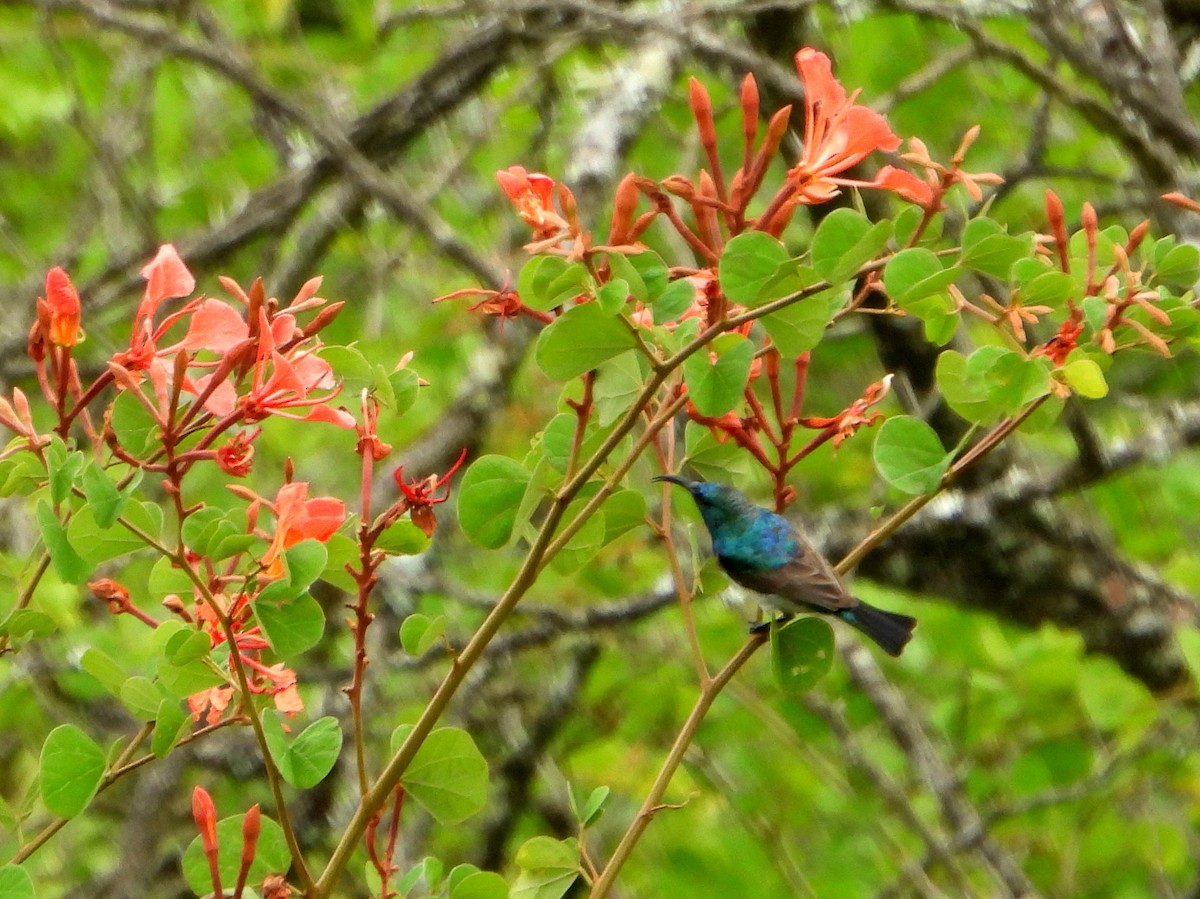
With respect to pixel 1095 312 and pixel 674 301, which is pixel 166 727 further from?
pixel 1095 312

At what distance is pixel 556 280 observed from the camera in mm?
1128

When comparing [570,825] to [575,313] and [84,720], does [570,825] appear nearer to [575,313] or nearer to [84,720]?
[84,720]

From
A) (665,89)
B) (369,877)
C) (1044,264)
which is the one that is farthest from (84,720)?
(1044,264)

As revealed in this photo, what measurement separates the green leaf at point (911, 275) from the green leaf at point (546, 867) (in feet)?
1.83

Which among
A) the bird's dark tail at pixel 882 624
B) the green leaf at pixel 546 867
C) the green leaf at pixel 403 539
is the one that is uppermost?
the green leaf at pixel 403 539

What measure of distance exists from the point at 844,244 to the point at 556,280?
0.22m

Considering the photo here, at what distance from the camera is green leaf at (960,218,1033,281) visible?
1.20 m

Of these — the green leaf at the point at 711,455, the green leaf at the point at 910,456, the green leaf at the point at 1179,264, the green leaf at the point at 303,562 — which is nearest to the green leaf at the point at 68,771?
the green leaf at the point at 303,562

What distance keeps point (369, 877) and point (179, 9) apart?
311 cm

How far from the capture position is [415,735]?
1151 mm

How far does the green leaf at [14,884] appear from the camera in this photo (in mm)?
1111

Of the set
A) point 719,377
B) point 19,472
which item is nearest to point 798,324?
point 719,377

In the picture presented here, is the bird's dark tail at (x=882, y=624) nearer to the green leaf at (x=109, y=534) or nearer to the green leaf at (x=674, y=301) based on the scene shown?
the green leaf at (x=674, y=301)

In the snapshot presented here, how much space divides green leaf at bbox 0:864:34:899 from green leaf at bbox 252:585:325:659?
0.80 feet
